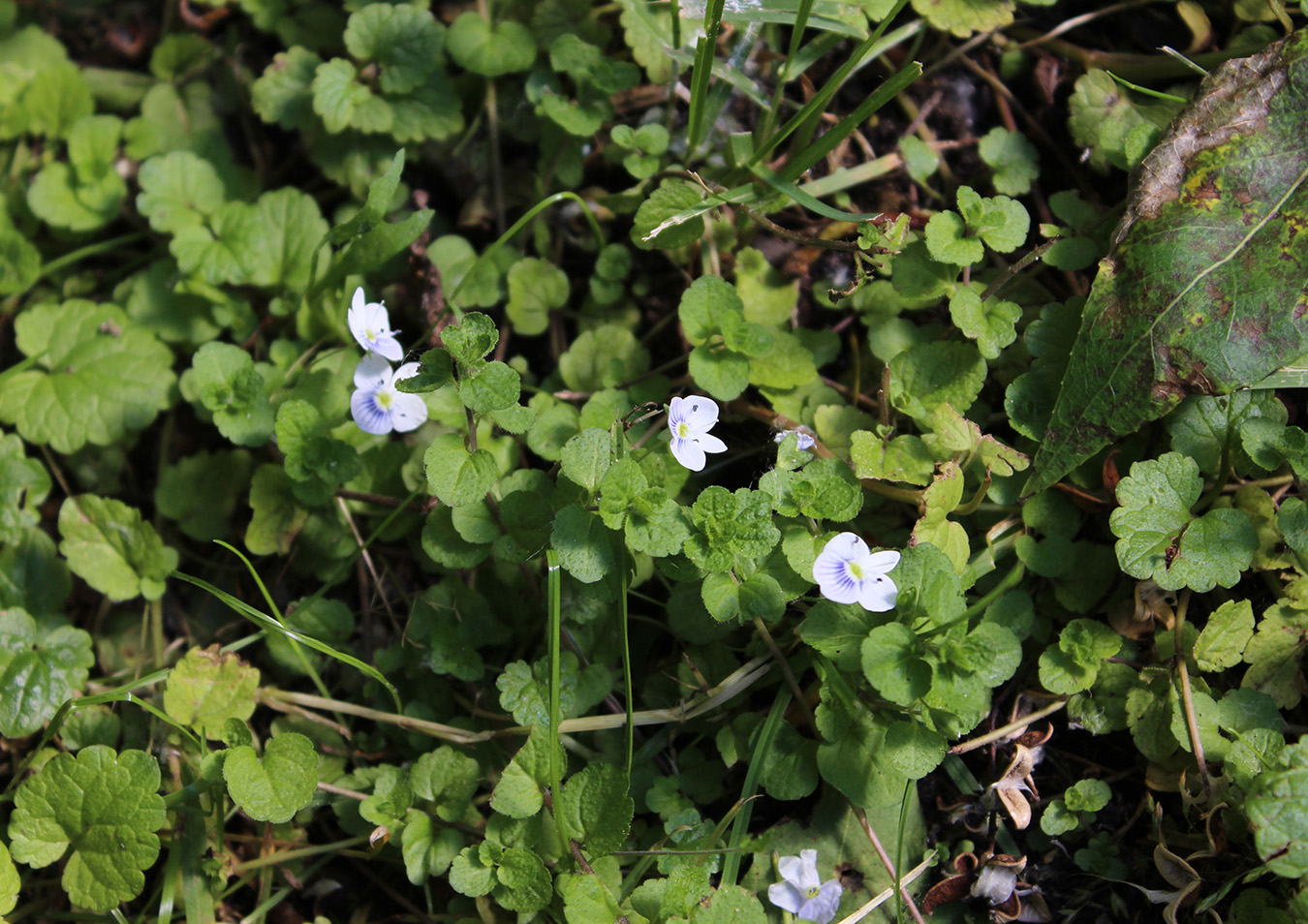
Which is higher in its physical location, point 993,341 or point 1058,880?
point 993,341

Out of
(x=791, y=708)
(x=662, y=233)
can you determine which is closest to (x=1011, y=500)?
(x=791, y=708)

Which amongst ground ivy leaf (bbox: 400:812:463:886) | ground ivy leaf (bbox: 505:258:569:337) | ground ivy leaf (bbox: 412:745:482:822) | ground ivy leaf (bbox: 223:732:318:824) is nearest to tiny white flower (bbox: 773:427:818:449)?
ground ivy leaf (bbox: 505:258:569:337)

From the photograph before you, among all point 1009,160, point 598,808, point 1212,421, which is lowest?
point 598,808

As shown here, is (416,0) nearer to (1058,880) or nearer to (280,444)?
(280,444)

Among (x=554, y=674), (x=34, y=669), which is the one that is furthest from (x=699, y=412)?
(x=34, y=669)

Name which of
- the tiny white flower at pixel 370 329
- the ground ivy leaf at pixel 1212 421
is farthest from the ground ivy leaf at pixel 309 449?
the ground ivy leaf at pixel 1212 421

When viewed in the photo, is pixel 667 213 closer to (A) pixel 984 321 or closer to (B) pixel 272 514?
(A) pixel 984 321
